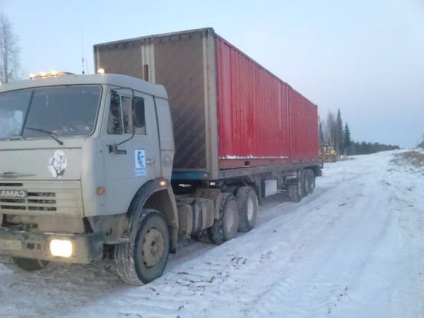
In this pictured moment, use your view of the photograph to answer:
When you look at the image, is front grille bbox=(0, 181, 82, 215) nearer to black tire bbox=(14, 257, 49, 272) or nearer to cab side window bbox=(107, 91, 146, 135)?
cab side window bbox=(107, 91, 146, 135)

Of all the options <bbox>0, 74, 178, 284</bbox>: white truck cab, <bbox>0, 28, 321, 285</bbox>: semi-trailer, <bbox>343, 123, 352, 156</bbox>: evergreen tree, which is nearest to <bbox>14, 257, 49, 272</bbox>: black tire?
<bbox>0, 28, 321, 285</bbox>: semi-trailer

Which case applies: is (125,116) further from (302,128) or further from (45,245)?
(302,128)

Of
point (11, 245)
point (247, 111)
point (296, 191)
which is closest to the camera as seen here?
point (11, 245)

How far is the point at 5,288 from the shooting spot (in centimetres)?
578

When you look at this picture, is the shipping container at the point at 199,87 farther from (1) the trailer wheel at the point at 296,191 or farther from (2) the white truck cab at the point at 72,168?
(1) the trailer wheel at the point at 296,191

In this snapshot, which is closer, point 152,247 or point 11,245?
point 11,245

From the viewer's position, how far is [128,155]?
5.65m

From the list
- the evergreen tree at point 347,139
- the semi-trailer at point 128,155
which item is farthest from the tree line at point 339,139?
the semi-trailer at point 128,155

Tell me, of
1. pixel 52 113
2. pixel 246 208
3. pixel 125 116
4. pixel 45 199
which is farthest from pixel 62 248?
pixel 246 208

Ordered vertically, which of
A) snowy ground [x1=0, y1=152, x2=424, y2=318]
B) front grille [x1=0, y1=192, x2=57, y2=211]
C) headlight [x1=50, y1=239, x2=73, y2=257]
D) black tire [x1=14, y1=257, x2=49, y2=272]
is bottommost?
snowy ground [x1=0, y1=152, x2=424, y2=318]

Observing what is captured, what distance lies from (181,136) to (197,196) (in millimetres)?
1299

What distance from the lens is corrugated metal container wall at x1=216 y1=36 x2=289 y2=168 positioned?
27.1ft

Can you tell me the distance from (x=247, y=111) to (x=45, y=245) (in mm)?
5790

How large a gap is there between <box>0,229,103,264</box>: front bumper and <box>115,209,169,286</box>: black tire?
1.59ft
